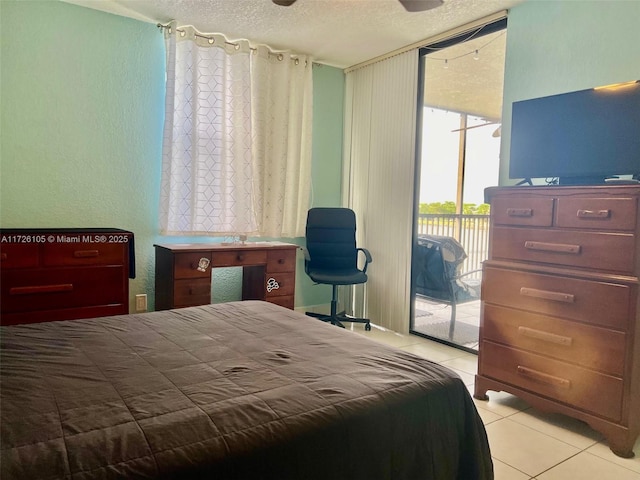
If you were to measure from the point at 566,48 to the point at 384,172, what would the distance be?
68.4 inches

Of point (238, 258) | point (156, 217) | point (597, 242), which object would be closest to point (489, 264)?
point (597, 242)

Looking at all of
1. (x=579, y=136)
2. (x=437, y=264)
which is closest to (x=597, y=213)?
(x=579, y=136)

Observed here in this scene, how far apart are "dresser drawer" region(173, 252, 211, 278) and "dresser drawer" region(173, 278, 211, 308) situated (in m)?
0.04

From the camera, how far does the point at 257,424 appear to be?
1.04 m

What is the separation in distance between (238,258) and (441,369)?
235 centimetres

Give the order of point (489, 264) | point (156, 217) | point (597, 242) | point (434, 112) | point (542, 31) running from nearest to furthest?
point (597, 242) < point (489, 264) < point (542, 31) < point (156, 217) < point (434, 112)

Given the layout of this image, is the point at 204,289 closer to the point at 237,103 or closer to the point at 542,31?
the point at 237,103

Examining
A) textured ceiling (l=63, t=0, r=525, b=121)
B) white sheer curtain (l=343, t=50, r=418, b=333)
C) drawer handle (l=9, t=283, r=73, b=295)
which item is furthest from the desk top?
textured ceiling (l=63, t=0, r=525, b=121)

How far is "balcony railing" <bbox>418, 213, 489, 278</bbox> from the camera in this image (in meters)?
4.41

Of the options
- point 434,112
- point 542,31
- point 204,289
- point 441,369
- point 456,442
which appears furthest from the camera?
point 434,112

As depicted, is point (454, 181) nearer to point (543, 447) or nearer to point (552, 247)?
point (552, 247)

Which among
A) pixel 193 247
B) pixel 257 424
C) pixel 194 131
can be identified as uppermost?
pixel 194 131

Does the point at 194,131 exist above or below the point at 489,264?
above

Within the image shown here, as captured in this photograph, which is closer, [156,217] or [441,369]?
[441,369]
